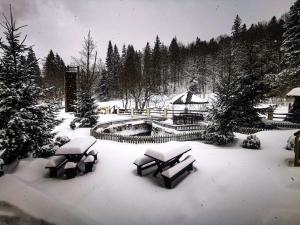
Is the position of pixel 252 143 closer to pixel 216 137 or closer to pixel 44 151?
pixel 216 137

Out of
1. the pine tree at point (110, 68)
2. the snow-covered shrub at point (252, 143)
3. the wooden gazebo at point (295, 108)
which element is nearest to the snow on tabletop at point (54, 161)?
the snow-covered shrub at point (252, 143)

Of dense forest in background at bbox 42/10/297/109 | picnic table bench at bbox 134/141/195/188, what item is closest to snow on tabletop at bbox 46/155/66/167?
picnic table bench at bbox 134/141/195/188

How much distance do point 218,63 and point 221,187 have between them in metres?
45.5

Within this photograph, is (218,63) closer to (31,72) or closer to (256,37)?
(256,37)

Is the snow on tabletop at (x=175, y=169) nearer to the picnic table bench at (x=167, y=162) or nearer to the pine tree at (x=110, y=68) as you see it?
the picnic table bench at (x=167, y=162)

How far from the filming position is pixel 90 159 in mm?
8211

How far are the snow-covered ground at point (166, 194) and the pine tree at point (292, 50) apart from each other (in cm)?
1879

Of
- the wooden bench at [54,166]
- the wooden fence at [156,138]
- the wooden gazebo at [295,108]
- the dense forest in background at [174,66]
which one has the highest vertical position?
the dense forest in background at [174,66]

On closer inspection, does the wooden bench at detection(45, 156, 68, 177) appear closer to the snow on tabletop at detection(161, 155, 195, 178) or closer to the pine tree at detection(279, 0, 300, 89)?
the snow on tabletop at detection(161, 155, 195, 178)

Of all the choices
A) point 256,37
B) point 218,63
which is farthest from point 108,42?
point 256,37

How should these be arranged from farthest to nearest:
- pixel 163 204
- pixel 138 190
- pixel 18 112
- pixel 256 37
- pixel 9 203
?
pixel 256 37, pixel 18 112, pixel 138 190, pixel 163 204, pixel 9 203

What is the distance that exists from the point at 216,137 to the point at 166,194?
6.01 metres

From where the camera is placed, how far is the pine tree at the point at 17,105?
8.42 m

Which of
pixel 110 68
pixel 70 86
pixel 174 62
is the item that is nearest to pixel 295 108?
pixel 70 86
